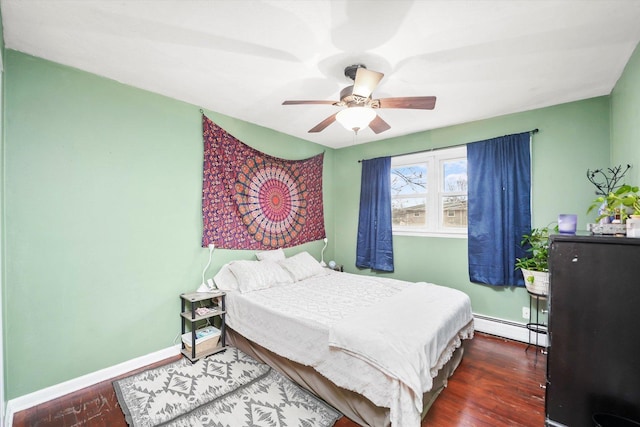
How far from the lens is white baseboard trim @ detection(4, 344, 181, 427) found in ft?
6.27

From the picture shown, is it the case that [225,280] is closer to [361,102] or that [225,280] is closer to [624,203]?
[361,102]

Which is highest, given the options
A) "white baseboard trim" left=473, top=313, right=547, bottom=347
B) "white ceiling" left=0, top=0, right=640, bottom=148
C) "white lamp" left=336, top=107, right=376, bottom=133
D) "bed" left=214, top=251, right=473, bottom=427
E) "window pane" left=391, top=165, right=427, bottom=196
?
"white ceiling" left=0, top=0, right=640, bottom=148

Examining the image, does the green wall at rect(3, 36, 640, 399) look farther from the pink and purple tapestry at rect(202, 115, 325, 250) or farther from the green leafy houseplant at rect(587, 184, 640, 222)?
the green leafy houseplant at rect(587, 184, 640, 222)

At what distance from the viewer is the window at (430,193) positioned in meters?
3.49

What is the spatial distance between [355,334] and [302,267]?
5.74 feet

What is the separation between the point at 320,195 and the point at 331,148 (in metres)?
0.89

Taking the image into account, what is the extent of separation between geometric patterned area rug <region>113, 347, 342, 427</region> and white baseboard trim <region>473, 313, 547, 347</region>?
7.48 ft

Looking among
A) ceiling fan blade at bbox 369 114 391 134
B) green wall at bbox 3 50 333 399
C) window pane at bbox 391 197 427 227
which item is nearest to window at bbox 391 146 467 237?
window pane at bbox 391 197 427 227

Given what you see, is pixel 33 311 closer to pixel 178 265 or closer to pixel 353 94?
pixel 178 265

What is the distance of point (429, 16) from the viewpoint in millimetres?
1569

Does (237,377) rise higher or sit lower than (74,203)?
lower

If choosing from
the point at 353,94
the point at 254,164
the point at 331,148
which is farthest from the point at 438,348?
the point at 331,148

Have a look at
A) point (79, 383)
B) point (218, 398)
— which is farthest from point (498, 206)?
point (79, 383)

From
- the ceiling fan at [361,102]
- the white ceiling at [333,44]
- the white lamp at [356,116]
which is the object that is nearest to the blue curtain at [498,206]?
the white ceiling at [333,44]
